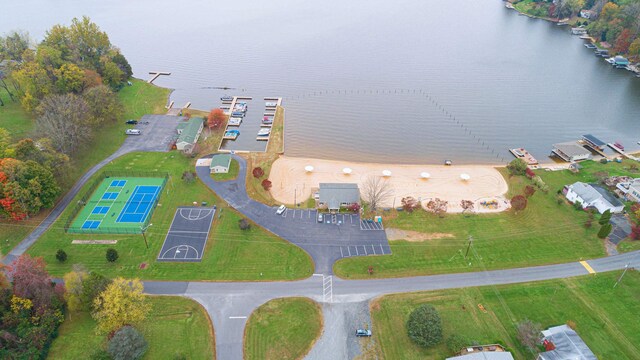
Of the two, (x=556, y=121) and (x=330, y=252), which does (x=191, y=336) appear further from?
(x=556, y=121)

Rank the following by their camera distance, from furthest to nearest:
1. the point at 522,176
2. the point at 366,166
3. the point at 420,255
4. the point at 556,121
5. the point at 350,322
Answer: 1. the point at 556,121
2. the point at 366,166
3. the point at 522,176
4. the point at 420,255
5. the point at 350,322

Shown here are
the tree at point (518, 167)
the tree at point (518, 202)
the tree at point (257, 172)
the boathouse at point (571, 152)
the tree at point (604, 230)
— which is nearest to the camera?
the tree at point (604, 230)

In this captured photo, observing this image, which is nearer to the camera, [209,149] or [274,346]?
[274,346]

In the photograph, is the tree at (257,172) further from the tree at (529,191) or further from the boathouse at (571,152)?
the boathouse at (571,152)

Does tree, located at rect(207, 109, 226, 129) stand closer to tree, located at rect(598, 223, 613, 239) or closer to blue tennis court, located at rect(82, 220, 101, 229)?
blue tennis court, located at rect(82, 220, 101, 229)

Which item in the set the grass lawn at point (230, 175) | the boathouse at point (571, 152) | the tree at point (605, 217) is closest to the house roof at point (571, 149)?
the boathouse at point (571, 152)

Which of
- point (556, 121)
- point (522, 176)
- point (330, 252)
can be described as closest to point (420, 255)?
point (330, 252)
